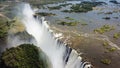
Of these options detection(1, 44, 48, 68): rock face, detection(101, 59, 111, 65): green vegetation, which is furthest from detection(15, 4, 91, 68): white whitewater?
detection(1, 44, 48, 68): rock face

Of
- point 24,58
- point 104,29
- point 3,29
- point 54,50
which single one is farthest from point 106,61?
point 3,29

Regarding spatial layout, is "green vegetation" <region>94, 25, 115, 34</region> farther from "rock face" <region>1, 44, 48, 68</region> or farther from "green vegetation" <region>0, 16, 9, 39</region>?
"rock face" <region>1, 44, 48, 68</region>

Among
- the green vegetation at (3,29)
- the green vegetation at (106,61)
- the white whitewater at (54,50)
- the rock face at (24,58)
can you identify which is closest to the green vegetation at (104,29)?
the white whitewater at (54,50)

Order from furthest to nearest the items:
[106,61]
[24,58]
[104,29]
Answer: [104,29]
[106,61]
[24,58]

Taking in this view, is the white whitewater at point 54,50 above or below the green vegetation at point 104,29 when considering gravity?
above

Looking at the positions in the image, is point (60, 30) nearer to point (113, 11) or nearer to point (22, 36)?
point (22, 36)

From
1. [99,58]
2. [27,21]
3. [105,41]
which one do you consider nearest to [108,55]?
[99,58]

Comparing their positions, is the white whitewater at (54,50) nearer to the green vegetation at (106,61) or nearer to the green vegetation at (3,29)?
the green vegetation at (106,61)

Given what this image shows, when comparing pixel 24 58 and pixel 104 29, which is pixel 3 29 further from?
pixel 104 29

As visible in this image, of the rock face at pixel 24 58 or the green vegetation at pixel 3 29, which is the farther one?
the green vegetation at pixel 3 29
